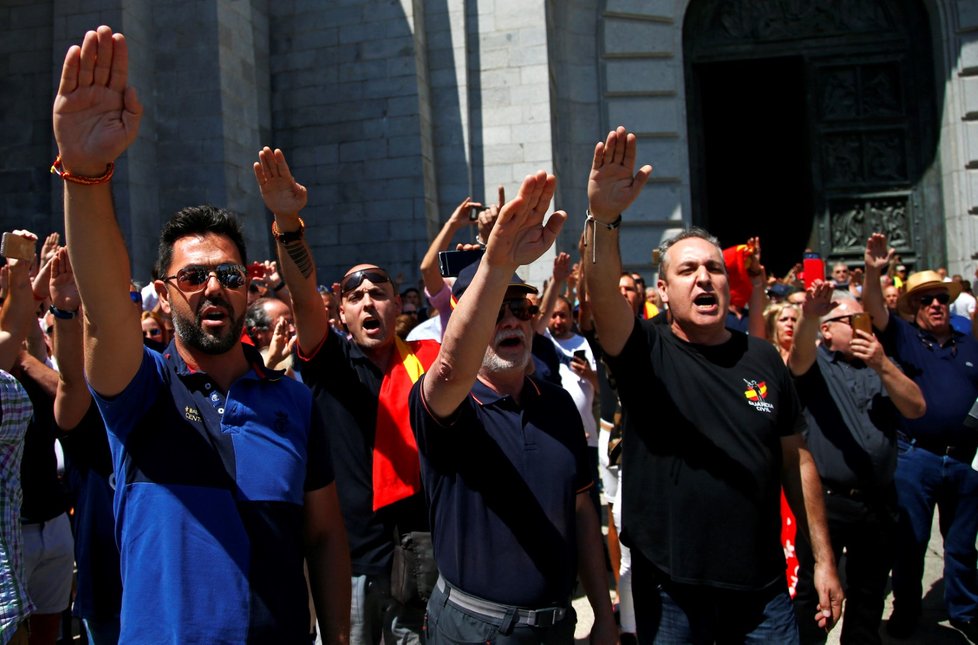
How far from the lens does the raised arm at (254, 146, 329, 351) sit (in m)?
3.37

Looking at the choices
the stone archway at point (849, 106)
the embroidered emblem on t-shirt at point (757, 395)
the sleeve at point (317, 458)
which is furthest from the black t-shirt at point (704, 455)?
the stone archway at point (849, 106)

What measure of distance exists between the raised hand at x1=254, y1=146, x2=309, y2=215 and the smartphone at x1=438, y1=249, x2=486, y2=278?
→ 1.98ft

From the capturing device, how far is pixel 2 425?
3.00 m

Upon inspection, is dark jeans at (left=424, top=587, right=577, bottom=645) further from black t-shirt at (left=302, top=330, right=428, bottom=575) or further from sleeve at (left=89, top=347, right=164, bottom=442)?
sleeve at (left=89, top=347, right=164, bottom=442)

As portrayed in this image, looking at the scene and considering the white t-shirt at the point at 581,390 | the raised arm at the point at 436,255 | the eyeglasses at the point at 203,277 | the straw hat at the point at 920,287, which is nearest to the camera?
the eyeglasses at the point at 203,277

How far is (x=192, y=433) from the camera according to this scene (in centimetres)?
242

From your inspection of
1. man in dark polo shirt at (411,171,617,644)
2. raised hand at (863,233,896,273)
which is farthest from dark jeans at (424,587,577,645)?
raised hand at (863,233,896,273)

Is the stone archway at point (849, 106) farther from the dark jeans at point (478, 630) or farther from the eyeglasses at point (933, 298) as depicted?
the dark jeans at point (478, 630)

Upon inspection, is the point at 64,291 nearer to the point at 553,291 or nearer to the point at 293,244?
the point at 293,244

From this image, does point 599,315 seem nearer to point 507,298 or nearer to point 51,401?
point 507,298

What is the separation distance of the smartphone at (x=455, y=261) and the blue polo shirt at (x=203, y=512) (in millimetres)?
1136

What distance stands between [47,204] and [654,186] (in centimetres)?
854

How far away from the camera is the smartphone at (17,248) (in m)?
3.59

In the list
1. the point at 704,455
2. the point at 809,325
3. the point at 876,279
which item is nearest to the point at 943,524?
the point at 876,279
